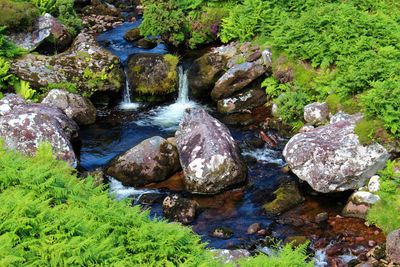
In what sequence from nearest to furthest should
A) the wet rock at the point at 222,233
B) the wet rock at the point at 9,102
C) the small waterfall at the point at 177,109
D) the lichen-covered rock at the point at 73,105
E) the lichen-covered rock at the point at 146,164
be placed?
the wet rock at the point at 222,233, the lichen-covered rock at the point at 146,164, the wet rock at the point at 9,102, the lichen-covered rock at the point at 73,105, the small waterfall at the point at 177,109

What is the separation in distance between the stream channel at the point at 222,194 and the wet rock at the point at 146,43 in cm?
250

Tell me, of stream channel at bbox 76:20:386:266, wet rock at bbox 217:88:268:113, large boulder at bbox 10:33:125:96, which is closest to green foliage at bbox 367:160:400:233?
stream channel at bbox 76:20:386:266

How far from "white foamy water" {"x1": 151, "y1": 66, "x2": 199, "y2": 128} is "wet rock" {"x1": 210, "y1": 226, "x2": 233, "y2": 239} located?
23.3ft

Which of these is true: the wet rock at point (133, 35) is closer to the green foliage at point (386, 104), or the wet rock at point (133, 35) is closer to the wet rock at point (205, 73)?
the wet rock at point (205, 73)

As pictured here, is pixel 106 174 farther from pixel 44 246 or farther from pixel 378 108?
pixel 378 108

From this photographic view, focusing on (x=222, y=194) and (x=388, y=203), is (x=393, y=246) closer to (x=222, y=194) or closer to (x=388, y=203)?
(x=388, y=203)

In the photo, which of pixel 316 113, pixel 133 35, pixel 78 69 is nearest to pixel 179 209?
pixel 316 113

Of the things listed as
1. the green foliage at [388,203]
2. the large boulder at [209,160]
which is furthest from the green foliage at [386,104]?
the large boulder at [209,160]

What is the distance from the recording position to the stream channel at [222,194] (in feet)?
33.4

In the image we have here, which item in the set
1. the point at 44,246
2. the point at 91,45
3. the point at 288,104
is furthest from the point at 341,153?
the point at 91,45

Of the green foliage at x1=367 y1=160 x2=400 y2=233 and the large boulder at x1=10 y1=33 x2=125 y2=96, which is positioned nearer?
the green foliage at x1=367 y1=160 x2=400 y2=233

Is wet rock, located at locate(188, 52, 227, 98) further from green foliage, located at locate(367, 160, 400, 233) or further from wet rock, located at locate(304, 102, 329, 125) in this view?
green foliage, located at locate(367, 160, 400, 233)

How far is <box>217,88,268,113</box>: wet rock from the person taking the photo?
1717 cm

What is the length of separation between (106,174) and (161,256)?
316 inches
